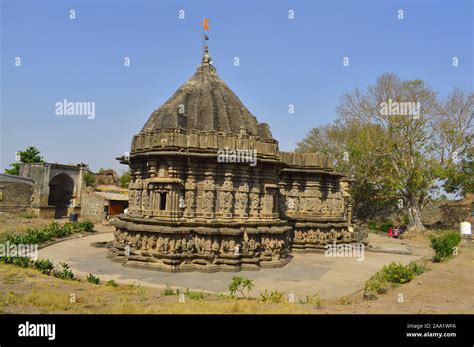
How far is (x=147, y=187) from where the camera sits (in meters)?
16.1

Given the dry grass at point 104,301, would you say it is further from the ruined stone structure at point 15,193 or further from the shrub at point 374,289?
the ruined stone structure at point 15,193

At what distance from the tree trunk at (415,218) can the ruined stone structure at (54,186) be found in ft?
108

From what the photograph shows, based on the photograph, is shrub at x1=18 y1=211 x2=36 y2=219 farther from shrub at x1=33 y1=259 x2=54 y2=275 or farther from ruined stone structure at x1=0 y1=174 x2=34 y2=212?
shrub at x1=33 y1=259 x2=54 y2=275

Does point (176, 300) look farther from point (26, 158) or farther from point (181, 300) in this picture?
point (26, 158)

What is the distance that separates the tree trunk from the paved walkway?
43.5ft

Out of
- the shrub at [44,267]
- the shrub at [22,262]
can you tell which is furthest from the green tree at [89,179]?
the shrub at [44,267]

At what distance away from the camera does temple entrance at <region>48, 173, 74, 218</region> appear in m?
40.0

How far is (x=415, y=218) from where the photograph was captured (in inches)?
1228

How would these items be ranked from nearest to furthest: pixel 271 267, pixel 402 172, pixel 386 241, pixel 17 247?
pixel 271 267 < pixel 17 247 < pixel 386 241 < pixel 402 172

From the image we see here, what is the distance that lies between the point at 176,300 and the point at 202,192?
7.05 m

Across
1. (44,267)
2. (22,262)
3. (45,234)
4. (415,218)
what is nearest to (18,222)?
(45,234)

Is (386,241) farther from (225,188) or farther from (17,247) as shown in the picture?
(17,247)

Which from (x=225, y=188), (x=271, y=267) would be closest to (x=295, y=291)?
(x=271, y=267)
